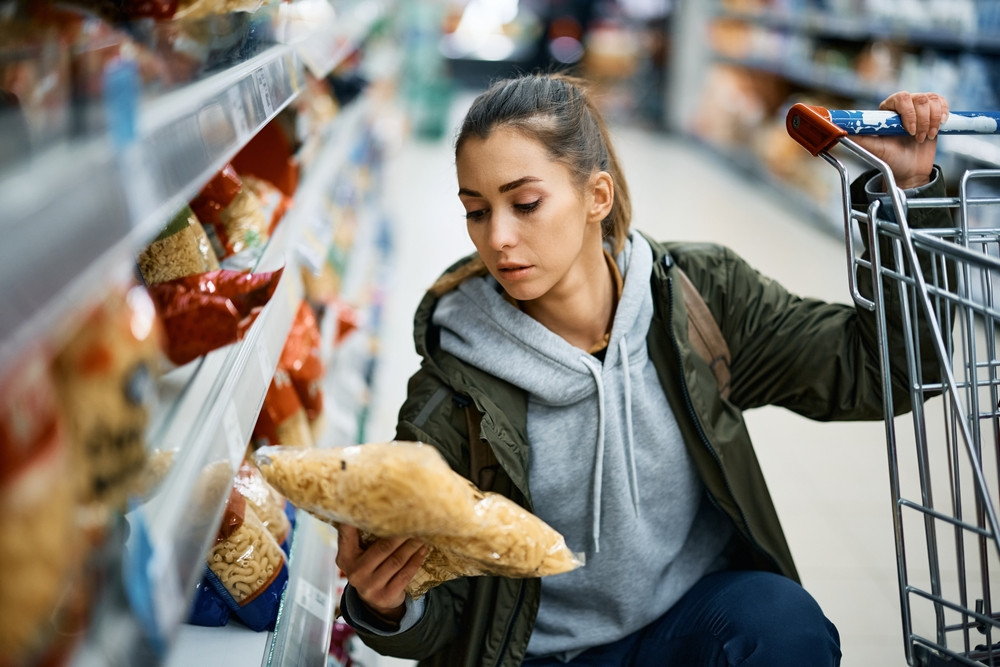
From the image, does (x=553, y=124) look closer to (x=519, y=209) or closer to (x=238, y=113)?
(x=519, y=209)

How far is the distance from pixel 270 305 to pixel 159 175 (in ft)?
2.25

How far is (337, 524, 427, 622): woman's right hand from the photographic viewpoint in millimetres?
1143

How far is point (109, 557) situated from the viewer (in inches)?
27.9

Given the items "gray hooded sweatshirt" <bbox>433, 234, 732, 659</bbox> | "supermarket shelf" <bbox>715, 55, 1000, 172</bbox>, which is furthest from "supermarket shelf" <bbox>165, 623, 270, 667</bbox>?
"supermarket shelf" <bbox>715, 55, 1000, 172</bbox>

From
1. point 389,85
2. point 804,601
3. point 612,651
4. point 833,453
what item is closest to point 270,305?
point 612,651

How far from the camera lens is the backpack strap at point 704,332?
1526 mm

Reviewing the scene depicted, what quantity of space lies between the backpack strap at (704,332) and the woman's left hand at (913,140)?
1.16 feet

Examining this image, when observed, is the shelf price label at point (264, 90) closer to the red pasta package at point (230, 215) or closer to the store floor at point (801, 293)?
the red pasta package at point (230, 215)

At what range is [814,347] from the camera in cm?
154

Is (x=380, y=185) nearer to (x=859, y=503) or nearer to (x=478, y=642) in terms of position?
(x=859, y=503)

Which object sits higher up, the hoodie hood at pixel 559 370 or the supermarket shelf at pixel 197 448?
the supermarket shelf at pixel 197 448

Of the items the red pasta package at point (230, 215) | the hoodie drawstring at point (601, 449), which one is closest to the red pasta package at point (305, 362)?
the red pasta package at point (230, 215)

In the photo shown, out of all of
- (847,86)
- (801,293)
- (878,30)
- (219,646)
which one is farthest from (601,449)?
(847,86)

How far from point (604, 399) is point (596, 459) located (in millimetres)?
97
